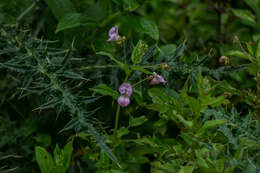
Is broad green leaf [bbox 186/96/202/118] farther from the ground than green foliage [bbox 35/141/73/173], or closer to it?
farther from the ground

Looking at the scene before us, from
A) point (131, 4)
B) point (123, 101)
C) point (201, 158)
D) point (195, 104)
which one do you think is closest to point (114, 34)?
point (131, 4)

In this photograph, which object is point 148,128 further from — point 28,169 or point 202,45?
point 202,45

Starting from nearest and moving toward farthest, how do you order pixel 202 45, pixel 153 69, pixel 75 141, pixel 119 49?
1. pixel 153 69
2. pixel 75 141
3. pixel 119 49
4. pixel 202 45

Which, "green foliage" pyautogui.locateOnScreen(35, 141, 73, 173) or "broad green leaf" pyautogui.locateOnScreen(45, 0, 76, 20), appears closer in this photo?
"green foliage" pyautogui.locateOnScreen(35, 141, 73, 173)

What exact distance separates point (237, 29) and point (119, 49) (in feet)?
3.49

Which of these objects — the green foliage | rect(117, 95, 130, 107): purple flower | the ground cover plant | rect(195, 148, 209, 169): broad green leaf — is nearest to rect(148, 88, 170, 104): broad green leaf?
the ground cover plant

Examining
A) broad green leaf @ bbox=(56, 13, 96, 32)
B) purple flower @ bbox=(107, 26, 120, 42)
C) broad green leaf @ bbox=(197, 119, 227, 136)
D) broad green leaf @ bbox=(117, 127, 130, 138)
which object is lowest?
broad green leaf @ bbox=(117, 127, 130, 138)

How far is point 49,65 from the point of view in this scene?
1223 millimetres

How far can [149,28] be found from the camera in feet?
4.79

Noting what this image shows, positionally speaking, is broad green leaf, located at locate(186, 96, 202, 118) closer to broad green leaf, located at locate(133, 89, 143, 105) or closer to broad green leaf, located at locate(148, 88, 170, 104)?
broad green leaf, located at locate(148, 88, 170, 104)

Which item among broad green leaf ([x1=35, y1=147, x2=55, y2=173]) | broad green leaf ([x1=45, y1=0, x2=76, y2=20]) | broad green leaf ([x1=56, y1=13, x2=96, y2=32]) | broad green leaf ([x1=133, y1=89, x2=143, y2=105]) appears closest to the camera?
broad green leaf ([x1=35, y1=147, x2=55, y2=173])

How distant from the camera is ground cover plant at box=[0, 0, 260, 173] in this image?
1.09 meters

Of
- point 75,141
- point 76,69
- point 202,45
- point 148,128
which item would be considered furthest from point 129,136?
point 202,45

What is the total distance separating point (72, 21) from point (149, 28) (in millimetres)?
351
